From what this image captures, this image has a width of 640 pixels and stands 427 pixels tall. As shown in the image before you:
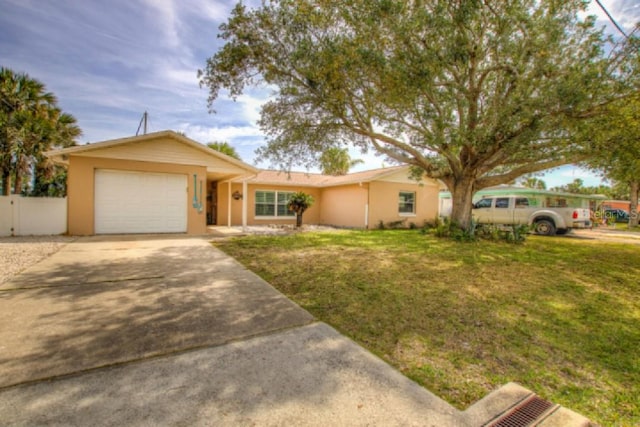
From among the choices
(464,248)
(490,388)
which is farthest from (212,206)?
(490,388)

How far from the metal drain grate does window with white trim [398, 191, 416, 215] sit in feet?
48.5

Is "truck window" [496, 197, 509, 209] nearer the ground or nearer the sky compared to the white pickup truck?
nearer the sky

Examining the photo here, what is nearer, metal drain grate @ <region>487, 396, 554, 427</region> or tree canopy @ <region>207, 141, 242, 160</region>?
metal drain grate @ <region>487, 396, 554, 427</region>

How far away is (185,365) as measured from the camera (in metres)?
2.39

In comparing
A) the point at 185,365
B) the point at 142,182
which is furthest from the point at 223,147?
the point at 185,365

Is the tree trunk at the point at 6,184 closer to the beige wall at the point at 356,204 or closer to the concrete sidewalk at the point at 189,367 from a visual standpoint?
the beige wall at the point at 356,204

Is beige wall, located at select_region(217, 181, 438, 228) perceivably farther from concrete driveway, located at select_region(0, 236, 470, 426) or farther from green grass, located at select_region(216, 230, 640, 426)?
concrete driveway, located at select_region(0, 236, 470, 426)

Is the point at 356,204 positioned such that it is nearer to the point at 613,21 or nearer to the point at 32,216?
the point at 613,21

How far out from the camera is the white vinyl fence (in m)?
9.50

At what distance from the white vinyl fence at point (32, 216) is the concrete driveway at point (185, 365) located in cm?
712

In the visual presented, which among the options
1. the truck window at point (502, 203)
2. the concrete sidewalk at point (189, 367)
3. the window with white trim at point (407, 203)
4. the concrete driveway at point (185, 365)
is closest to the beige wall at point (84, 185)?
the concrete driveway at point (185, 365)

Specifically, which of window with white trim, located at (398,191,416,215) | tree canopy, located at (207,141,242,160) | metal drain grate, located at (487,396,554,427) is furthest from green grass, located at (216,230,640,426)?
tree canopy, located at (207,141,242,160)

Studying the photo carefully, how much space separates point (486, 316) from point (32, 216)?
13.1 meters

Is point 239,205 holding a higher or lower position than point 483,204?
lower
